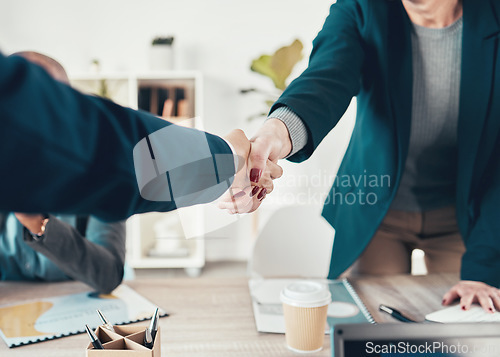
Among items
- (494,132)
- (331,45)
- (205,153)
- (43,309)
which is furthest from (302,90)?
(43,309)

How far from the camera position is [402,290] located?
1125 mm

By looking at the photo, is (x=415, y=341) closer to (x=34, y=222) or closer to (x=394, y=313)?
(x=394, y=313)

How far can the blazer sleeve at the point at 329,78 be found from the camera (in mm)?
930

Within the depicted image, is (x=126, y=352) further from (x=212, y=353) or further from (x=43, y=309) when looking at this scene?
(x=43, y=309)

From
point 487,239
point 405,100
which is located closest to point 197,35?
point 405,100

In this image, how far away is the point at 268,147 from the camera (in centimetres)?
83

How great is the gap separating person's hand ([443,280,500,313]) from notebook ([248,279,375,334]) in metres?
0.20

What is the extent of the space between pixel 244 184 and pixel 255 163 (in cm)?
4

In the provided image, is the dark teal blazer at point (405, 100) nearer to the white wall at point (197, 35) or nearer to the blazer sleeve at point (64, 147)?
the blazer sleeve at point (64, 147)

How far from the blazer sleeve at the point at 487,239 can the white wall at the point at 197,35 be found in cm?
245

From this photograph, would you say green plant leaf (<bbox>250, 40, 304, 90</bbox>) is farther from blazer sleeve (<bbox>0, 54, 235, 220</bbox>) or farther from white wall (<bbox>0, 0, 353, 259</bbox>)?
blazer sleeve (<bbox>0, 54, 235, 220</bbox>)

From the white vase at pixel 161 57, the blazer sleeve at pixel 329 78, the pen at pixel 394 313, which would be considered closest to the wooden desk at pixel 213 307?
the pen at pixel 394 313

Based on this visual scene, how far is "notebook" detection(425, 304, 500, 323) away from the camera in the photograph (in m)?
0.90

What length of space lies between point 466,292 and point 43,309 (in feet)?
3.06
